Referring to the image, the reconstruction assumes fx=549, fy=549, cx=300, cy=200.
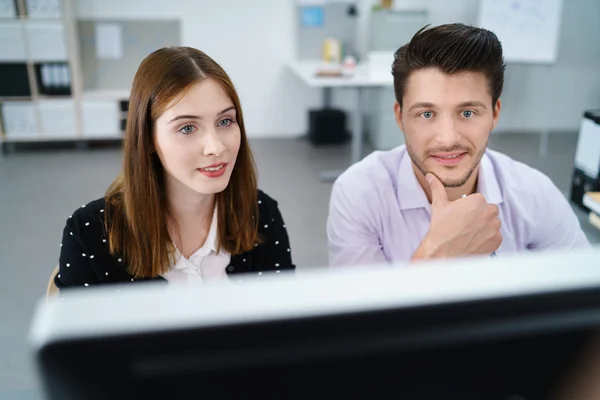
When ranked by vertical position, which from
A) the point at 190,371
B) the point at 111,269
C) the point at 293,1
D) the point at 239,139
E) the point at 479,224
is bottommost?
the point at 111,269

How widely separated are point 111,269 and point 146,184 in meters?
0.21

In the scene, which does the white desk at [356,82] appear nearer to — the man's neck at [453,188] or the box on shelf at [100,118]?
the box on shelf at [100,118]

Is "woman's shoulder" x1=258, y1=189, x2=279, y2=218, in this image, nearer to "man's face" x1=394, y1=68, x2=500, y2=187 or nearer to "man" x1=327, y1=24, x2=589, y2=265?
"man" x1=327, y1=24, x2=589, y2=265

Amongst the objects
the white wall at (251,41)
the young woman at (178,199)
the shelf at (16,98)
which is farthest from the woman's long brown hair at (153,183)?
the shelf at (16,98)

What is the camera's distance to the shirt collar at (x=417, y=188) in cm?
133

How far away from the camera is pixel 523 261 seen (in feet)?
0.92

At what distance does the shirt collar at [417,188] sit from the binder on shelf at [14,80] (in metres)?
4.22

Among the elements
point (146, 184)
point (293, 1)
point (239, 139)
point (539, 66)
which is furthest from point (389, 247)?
point (539, 66)

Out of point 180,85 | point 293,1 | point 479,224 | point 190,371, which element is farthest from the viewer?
point 293,1

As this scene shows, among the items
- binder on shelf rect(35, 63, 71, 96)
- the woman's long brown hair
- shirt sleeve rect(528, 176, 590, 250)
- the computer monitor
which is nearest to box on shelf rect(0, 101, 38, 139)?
binder on shelf rect(35, 63, 71, 96)

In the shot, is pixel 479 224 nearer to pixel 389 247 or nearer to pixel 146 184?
pixel 389 247

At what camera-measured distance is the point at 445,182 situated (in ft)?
4.08

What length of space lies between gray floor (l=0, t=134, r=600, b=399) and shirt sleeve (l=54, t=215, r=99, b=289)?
2.73 feet

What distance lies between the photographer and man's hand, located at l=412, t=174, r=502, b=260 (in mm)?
995
